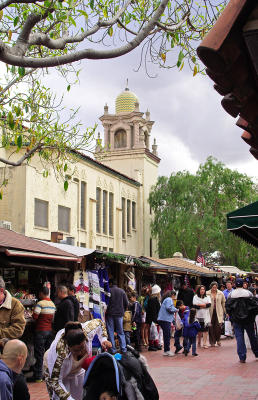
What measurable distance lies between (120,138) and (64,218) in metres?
22.3

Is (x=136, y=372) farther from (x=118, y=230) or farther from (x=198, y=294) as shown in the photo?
(x=118, y=230)

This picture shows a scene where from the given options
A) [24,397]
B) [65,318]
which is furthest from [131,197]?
[24,397]

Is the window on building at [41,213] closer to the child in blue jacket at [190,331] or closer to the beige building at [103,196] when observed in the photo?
the beige building at [103,196]

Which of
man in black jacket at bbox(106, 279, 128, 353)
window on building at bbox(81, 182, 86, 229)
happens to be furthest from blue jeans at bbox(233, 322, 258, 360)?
window on building at bbox(81, 182, 86, 229)

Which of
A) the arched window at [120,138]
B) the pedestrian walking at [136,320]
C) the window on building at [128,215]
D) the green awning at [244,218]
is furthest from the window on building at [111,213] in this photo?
the green awning at [244,218]

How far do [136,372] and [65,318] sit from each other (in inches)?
236

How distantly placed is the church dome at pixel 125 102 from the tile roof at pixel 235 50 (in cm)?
4713

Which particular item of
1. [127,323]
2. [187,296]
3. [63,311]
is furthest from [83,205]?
[63,311]

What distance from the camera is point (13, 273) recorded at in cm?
1367

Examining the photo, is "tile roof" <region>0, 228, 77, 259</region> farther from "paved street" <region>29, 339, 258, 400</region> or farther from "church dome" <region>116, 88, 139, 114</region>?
"church dome" <region>116, 88, 139, 114</region>

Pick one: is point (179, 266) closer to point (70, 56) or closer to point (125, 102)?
point (70, 56)

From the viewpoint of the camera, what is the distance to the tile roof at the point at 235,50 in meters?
2.71

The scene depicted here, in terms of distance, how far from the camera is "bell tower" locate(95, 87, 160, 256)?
45.5 metres

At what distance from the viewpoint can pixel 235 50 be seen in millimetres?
2869
